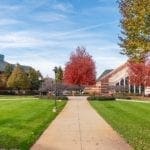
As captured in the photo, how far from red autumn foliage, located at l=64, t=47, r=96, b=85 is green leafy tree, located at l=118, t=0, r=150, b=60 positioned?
2998 inches

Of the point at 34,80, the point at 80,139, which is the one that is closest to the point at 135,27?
the point at 80,139

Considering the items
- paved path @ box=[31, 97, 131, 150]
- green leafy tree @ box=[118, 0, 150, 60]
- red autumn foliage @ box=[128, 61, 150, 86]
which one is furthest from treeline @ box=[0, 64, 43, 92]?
paved path @ box=[31, 97, 131, 150]

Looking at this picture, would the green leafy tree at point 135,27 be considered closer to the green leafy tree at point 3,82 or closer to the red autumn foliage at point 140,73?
the red autumn foliage at point 140,73

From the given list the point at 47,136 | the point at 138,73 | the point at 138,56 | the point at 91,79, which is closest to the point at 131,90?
the point at 91,79

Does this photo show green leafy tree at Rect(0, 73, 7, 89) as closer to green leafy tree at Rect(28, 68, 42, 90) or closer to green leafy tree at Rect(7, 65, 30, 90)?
green leafy tree at Rect(7, 65, 30, 90)

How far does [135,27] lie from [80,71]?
260 ft

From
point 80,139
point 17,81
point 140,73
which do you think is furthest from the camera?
point 17,81

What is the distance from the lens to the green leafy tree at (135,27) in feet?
82.3

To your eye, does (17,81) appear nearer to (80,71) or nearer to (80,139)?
(80,71)

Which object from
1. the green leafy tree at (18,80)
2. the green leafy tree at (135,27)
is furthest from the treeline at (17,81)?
the green leafy tree at (135,27)

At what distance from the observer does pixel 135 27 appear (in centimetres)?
2627

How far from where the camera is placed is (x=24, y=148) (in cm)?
1653

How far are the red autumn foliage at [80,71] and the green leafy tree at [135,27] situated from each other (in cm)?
7616

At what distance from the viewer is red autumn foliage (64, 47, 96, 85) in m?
105
